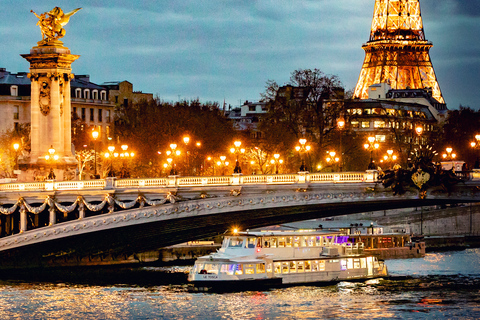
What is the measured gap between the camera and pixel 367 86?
512 feet

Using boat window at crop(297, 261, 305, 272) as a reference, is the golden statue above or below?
above

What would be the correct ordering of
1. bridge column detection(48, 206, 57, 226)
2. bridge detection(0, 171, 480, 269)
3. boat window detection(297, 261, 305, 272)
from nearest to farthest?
bridge detection(0, 171, 480, 269)
boat window detection(297, 261, 305, 272)
bridge column detection(48, 206, 57, 226)

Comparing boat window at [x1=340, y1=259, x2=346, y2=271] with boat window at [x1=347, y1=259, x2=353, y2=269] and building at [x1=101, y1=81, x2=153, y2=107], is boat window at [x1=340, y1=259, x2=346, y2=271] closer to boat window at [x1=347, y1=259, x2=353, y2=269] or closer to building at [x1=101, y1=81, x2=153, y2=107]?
boat window at [x1=347, y1=259, x2=353, y2=269]

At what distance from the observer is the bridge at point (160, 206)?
57.5m

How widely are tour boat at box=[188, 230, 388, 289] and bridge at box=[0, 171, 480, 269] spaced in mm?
1269

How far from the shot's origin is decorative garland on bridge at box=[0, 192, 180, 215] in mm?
61781

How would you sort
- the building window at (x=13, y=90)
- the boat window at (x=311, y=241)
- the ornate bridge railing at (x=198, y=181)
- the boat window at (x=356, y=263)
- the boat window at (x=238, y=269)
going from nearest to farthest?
1. the ornate bridge railing at (x=198, y=181)
2. the boat window at (x=238, y=269)
3. the boat window at (x=311, y=241)
4. the boat window at (x=356, y=263)
5. the building window at (x=13, y=90)

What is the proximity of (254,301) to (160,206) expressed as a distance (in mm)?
7870

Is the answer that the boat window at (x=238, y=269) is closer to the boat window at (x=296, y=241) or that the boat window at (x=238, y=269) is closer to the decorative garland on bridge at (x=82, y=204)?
the boat window at (x=296, y=241)

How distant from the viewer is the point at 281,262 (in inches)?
2453

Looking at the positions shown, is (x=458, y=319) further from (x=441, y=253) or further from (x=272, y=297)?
(x=441, y=253)

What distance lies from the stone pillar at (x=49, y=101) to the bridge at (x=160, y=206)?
4.58m

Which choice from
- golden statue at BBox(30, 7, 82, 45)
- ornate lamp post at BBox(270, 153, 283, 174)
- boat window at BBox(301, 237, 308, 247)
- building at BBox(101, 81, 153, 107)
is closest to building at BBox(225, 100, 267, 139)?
building at BBox(101, 81, 153, 107)

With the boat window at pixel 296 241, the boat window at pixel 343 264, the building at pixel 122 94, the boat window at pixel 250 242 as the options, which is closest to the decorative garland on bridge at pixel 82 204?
the boat window at pixel 250 242
